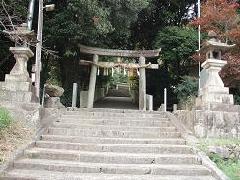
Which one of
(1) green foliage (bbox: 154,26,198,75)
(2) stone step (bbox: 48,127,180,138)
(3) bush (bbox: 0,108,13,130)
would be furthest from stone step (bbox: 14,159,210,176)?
(1) green foliage (bbox: 154,26,198,75)

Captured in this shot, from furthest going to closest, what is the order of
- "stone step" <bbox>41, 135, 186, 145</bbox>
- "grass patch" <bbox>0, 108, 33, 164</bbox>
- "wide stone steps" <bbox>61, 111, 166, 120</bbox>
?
"wide stone steps" <bbox>61, 111, 166, 120</bbox>
"stone step" <bbox>41, 135, 186, 145</bbox>
"grass patch" <bbox>0, 108, 33, 164</bbox>

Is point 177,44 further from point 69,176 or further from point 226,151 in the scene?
point 69,176

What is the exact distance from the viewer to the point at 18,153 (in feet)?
25.6

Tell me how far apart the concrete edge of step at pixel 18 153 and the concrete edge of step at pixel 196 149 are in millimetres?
3917

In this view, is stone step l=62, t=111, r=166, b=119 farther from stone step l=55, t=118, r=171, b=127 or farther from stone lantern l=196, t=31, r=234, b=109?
stone lantern l=196, t=31, r=234, b=109

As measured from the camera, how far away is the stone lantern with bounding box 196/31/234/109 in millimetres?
10008

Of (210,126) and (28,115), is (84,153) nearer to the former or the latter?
(28,115)

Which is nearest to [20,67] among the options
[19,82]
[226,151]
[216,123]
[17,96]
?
[19,82]

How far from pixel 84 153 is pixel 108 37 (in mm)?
11524

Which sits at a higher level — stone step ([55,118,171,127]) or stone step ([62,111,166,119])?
stone step ([62,111,166,119])

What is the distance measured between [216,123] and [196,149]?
4.51 ft

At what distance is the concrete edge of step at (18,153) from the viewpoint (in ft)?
23.0

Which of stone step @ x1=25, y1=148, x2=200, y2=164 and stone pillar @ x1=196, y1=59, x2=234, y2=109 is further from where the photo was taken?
stone pillar @ x1=196, y1=59, x2=234, y2=109

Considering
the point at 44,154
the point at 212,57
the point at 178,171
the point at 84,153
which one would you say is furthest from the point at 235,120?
the point at 44,154
